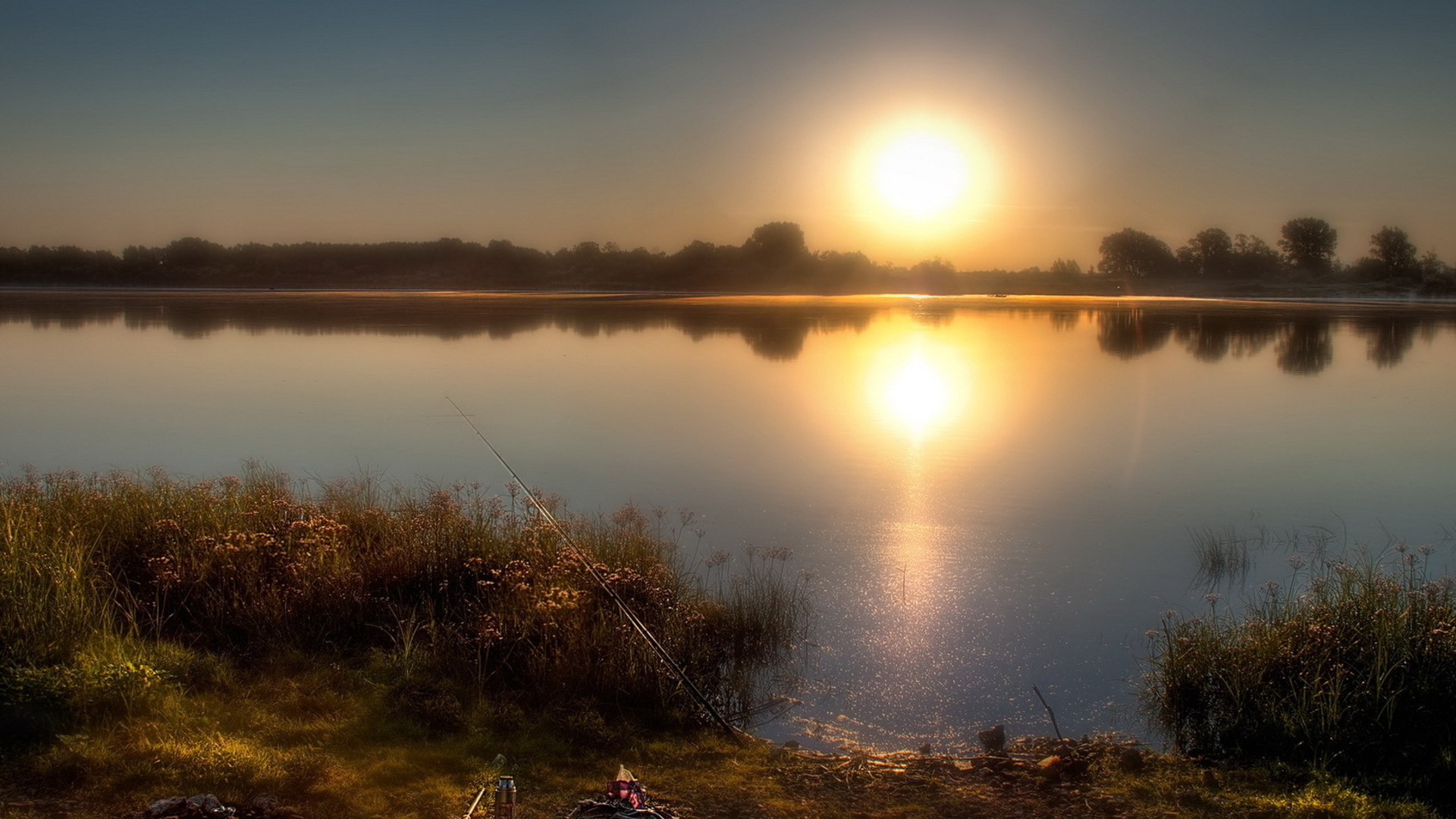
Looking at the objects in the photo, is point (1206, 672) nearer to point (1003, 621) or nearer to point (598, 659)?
point (1003, 621)

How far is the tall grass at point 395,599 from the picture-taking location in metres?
6.00

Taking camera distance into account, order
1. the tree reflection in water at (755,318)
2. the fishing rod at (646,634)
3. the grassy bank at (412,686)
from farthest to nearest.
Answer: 1. the tree reflection in water at (755,318)
2. the fishing rod at (646,634)
3. the grassy bank at (412,686)

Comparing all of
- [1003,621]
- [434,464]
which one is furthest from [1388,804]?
[434,464]

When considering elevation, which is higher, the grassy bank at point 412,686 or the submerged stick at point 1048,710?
the grassy bank at point 412,686

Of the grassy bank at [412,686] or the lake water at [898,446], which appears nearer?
the grassy bank at [412,686]

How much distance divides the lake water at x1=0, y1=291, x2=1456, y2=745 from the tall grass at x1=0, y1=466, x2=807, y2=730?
2.73ft

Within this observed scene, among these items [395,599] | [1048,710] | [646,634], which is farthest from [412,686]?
[1048,710]

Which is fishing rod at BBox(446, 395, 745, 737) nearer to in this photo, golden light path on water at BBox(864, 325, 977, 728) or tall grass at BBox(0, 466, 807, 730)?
tall grass at BBox(0, 466, 807, 730)

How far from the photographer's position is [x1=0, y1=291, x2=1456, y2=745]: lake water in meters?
7.63

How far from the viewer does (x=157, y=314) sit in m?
49.3

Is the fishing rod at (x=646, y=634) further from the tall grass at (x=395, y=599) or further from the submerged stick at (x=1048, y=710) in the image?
the submerged stick at (x=1048, y=710)

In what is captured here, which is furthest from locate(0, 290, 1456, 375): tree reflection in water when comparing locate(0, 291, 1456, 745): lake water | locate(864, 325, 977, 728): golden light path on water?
locate(864, 325, 977, 728): golden light path on water

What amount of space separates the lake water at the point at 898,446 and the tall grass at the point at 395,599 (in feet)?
2.73

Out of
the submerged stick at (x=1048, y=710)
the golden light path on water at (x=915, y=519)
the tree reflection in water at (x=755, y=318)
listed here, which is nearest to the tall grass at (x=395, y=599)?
the golden light path on water at (x=915, y=519)
